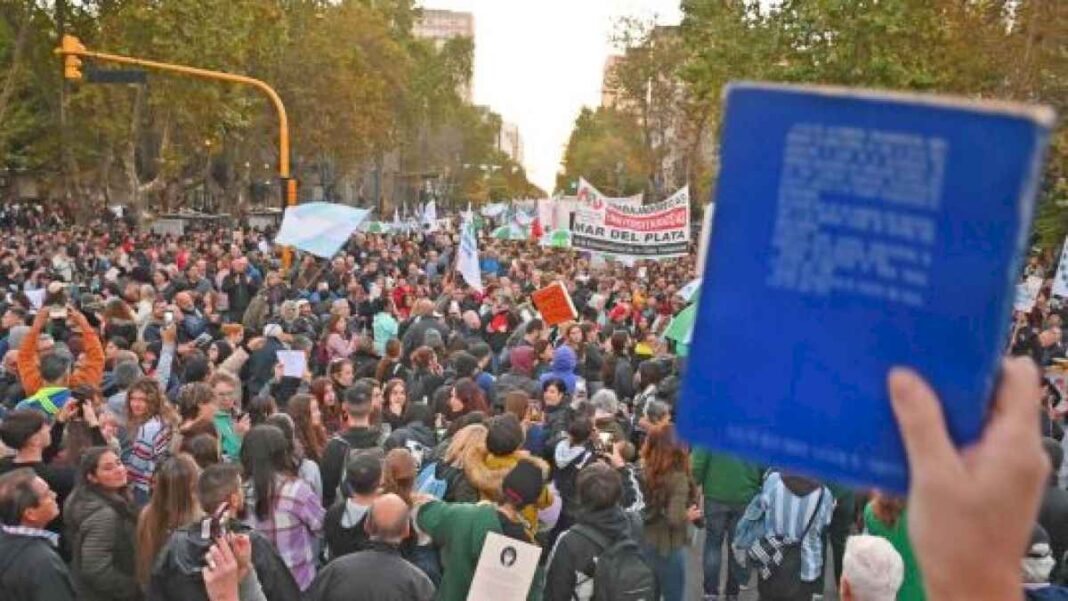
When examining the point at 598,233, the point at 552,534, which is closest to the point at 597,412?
the point at 552,534

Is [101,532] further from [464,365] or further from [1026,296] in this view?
[1026,296]

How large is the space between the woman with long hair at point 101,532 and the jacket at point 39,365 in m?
3.57

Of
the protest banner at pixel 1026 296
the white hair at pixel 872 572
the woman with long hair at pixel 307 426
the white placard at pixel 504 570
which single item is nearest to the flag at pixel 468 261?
the protest banner at pixel 1026 296

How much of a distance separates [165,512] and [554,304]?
839cm

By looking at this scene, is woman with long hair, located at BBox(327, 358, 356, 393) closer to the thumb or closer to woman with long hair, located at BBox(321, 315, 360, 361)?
woman with long hair, located at BBox(321, 315, 360, 361)

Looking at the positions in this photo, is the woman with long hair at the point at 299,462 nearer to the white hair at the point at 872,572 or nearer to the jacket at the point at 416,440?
the jacket at the point at 416,440

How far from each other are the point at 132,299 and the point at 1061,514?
10.7 metres

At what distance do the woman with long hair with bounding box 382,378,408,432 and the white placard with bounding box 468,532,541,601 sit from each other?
11.7ft

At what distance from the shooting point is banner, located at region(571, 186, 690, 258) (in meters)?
18.5

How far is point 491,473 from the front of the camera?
5.95 metres

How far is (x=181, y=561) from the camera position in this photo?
14.4 feet

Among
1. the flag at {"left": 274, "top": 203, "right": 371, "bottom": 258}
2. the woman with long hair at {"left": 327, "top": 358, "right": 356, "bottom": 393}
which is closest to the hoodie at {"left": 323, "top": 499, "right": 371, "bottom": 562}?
the woman with long hair at {"left": 327, "top": 358, "right": 356, "bottom": 393}

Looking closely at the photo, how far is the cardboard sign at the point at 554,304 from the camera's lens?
13.0m

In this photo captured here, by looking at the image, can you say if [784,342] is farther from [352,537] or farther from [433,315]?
[433,315]
